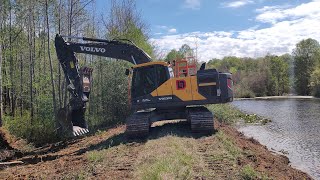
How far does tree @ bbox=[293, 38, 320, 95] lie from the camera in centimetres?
6469

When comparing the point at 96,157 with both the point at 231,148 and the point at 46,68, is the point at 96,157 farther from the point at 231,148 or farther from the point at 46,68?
the point at 46,68

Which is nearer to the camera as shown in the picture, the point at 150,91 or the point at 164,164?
the point at 164,164

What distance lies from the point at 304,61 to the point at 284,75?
8.04 metres

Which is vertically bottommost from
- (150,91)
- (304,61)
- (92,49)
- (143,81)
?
(150,91)

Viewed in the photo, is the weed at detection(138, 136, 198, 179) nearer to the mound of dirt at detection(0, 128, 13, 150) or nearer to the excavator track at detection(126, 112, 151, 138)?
the excavator track at detection(126, 112, 151, 138)

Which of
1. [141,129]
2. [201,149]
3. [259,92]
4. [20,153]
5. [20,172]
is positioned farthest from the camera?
[259,92]

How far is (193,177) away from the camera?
668 centimetres

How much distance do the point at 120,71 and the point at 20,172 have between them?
14.7 metres

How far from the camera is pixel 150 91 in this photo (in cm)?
1264

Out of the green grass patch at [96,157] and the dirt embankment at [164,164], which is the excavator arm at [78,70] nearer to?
the dirt embankment at [164,164]

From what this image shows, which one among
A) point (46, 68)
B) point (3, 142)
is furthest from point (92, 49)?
point (46, 68)

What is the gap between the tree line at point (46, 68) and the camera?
18.9 meters

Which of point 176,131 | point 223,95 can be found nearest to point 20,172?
point 176,131

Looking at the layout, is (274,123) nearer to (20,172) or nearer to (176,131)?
(176,131)
